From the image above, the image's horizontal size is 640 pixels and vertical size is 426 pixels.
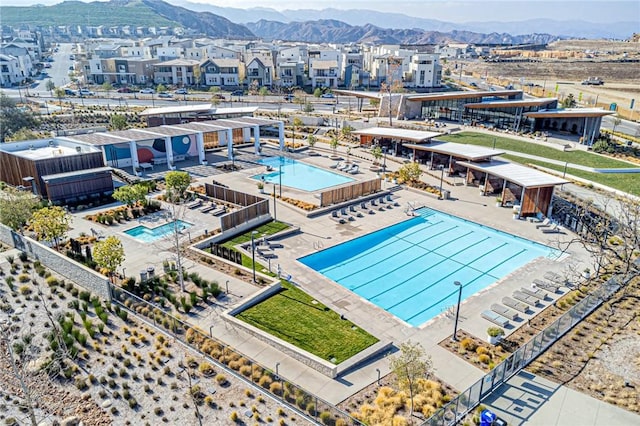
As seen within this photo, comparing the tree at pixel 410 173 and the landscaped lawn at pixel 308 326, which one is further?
the tree at pixel 410 173

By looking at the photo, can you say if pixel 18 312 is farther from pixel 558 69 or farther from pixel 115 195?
pixel 558 69

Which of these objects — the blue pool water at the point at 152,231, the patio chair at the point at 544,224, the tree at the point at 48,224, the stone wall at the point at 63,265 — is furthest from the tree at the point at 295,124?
the stone wall at the point at 63,265

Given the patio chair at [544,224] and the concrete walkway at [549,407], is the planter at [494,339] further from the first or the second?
the patio chair at [544,224]

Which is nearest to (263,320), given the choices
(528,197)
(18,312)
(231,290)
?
(231,290)

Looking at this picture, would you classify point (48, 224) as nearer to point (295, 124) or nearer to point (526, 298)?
point (526, 298)

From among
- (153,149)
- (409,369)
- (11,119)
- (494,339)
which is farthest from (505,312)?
(11,119)

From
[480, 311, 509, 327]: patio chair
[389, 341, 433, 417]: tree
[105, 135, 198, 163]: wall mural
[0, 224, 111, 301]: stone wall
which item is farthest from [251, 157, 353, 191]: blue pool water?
[389, 341, 433, 417]: tree
